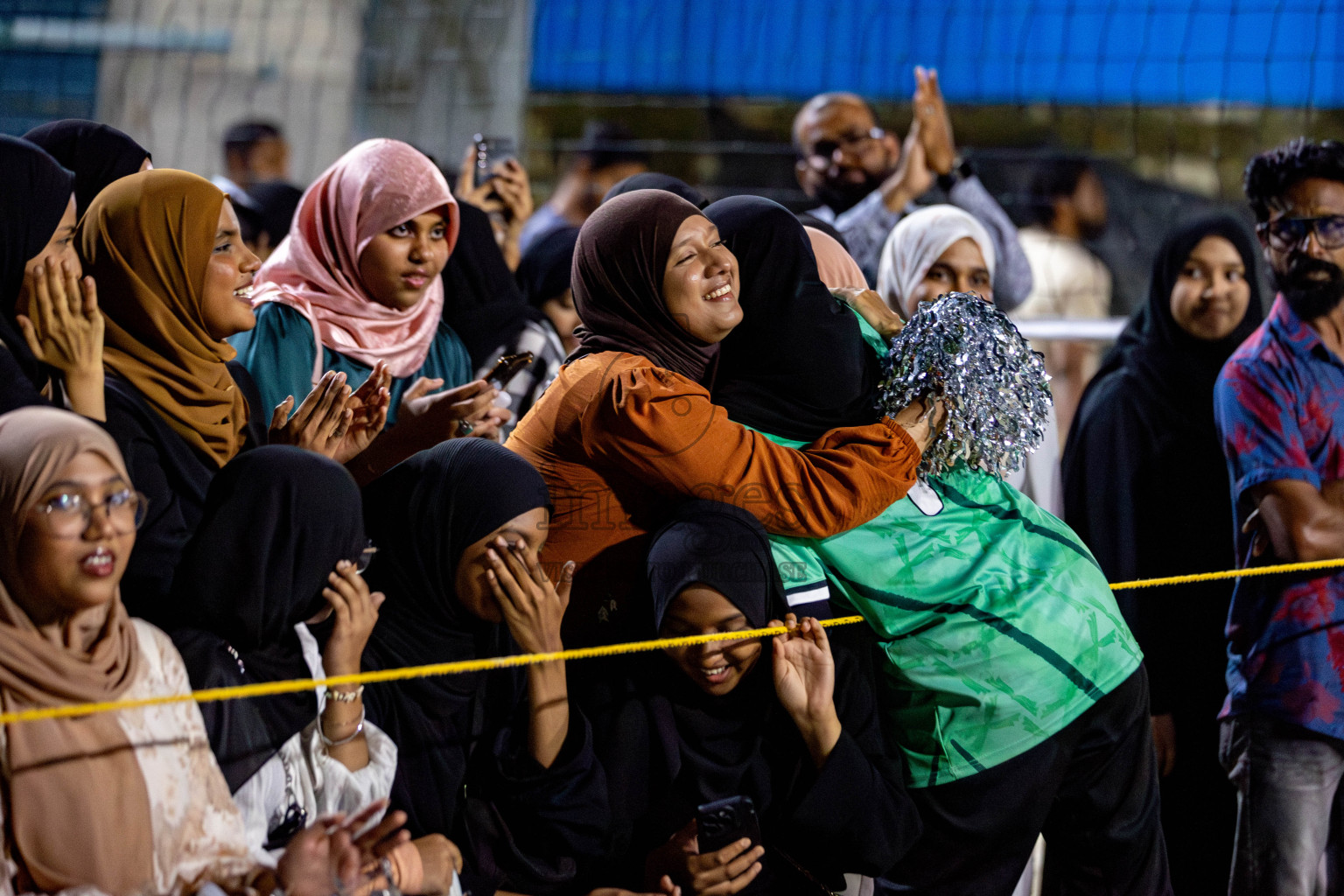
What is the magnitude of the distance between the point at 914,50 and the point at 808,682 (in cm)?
576

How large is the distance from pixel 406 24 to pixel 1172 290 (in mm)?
5419

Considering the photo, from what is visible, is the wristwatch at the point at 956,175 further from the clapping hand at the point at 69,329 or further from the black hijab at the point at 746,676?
the clapping hand at the point at 69,329

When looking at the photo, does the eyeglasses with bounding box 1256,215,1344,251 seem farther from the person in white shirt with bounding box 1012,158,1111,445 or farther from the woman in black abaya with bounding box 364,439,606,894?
the person in white shirt with bounding box 1012,158,1111,445

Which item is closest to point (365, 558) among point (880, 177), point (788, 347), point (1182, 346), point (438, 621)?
point (438, 621)

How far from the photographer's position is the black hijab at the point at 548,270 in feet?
13.2

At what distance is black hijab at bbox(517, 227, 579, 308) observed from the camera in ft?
13.2

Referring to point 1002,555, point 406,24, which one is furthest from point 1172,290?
point 406,24

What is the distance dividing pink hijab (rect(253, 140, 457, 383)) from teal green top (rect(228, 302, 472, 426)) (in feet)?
0.09

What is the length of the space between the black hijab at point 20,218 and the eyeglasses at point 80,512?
0.40m

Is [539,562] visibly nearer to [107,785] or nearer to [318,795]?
[318,795]

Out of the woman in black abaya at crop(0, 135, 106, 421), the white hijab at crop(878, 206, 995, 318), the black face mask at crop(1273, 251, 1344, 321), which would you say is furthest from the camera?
the white hijab at crop(878, 206, 995, 318)

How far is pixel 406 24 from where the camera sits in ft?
26.2

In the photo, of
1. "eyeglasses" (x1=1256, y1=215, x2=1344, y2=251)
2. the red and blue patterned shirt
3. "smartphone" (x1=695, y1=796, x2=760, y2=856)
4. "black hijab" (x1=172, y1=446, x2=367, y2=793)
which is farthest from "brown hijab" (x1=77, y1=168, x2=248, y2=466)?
"eyeglasses" (x1=1256, y1=215, x2=1344, y2=251)

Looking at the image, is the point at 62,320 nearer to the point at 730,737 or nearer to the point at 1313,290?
the point at 730,737
